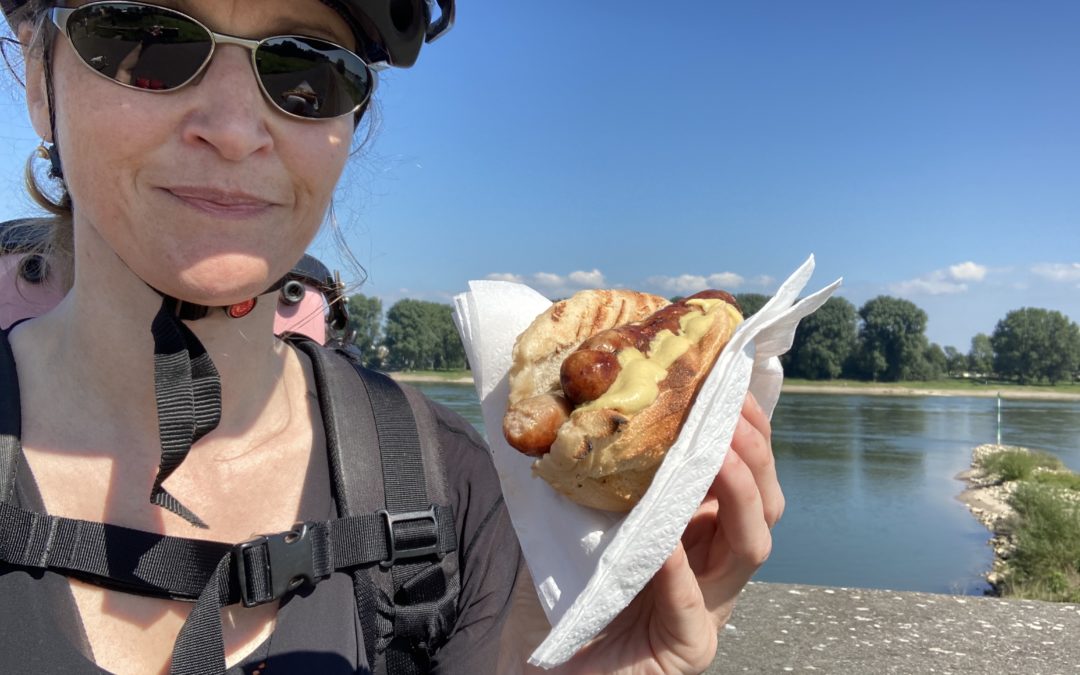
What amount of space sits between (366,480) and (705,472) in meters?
0.82

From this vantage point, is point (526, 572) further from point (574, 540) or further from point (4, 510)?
point (4, 510)

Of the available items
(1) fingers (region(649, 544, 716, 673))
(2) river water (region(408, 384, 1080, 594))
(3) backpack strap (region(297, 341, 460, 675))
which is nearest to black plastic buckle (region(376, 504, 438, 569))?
(3) backpack strap (region(297, 341, 460, 675))

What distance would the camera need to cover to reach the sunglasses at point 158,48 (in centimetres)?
143

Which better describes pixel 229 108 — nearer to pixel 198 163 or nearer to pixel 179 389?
pixel 198 163

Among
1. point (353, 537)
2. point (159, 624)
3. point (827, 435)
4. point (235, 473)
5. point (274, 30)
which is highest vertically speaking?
point (274, 30)

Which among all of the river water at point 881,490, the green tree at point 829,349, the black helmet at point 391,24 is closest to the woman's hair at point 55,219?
the black helmet at point 391,24

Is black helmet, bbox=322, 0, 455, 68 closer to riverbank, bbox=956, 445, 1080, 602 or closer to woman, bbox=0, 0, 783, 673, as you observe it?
woman, bbox=0, 0, 783, 673

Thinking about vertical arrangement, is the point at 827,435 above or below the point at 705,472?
below

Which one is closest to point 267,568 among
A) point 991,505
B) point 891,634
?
point 891,634

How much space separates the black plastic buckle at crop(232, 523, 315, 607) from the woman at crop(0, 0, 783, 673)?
0.06 metres

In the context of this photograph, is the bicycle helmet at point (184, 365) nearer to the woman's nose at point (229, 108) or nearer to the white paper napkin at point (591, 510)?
the woman's nose at point (229, 108)

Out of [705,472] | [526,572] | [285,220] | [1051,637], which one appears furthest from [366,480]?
[1051,637]

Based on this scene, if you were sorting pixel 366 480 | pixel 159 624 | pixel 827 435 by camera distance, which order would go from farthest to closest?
pixel 827 435, pixel 366 480, pixel 159 624

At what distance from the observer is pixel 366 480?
1.75m
